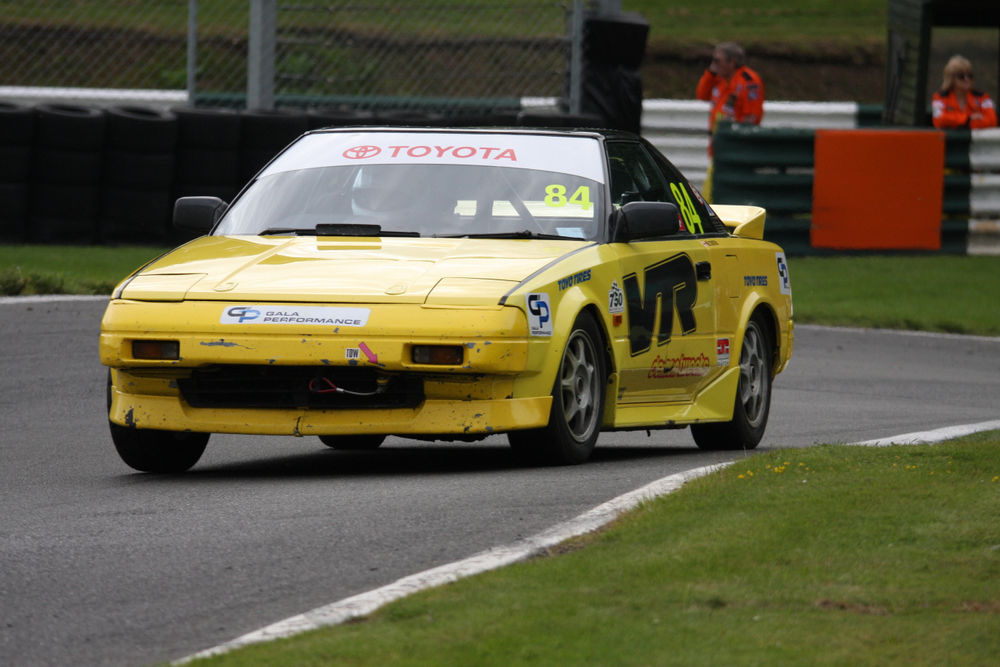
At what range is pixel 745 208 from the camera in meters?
10.1

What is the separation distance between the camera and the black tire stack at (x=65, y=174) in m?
15.2

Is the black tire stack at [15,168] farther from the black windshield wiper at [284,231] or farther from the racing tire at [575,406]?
the racing tire at [575,406]

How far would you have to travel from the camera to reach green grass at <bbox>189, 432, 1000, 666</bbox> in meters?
4.02

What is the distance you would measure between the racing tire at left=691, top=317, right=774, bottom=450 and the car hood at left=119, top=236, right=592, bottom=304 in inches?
61.9

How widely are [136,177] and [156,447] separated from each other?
848 centimetres

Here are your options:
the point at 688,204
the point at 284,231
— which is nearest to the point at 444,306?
the point at 284,231

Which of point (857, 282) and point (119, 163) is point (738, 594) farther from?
point (857, 282)

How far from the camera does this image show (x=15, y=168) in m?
15.0

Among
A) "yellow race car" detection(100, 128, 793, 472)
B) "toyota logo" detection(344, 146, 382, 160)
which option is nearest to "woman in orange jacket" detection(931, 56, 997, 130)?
"yellow race car" detection(100, 128, 793, 472)

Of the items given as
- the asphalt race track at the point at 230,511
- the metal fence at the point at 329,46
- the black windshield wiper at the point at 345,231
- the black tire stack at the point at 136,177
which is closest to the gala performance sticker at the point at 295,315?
the asphalt race track at the point at 230,511

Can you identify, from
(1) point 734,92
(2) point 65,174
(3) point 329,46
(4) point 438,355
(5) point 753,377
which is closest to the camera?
(4) point 438,355

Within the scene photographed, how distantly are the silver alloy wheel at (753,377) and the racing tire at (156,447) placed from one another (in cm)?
270

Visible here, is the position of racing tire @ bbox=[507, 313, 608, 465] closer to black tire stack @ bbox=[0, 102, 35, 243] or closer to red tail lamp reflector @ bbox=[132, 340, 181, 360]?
red tail lamp reflector @ bbox=[132, 340, 181, 360]

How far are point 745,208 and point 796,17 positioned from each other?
38559 millimetres
